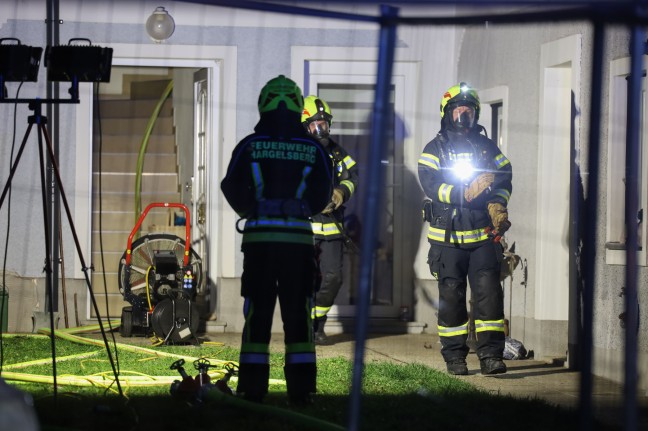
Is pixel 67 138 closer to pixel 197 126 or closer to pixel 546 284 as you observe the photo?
pixel 197 126

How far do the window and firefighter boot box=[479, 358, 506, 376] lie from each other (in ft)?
3.69

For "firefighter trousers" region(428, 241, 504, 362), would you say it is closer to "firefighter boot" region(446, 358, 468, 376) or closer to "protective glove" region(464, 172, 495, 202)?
"firefighter boot" region(446, 358, 468, 376)

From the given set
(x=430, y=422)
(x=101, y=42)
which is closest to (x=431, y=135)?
(x=101, y=42)

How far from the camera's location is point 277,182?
637 centimetres

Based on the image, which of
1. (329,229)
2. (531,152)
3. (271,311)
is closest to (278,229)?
(271,311)

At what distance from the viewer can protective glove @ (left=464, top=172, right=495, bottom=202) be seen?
844 centimetres

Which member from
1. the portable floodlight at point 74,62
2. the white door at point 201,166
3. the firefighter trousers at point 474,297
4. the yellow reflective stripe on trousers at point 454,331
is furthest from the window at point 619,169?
the white door at point 201,166

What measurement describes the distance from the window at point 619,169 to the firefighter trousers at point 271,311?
2517 mm

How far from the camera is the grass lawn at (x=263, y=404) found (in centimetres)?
598

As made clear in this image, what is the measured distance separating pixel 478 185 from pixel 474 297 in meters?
0.88

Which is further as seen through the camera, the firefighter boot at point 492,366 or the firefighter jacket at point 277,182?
the firefighter boot at point 492,366

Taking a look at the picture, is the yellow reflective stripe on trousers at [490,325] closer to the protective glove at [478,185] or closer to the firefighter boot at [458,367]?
the firefighter boot at [458,367]

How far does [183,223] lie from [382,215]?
9.13 ft

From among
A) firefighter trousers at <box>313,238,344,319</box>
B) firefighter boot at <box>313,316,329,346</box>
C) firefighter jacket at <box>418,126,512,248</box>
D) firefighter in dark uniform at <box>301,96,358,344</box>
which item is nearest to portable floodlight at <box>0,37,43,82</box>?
firefighter jacket at <box>418,126,512,248</box>
